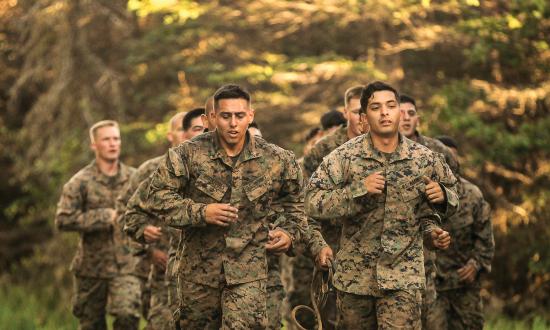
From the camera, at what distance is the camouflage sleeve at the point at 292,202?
7172 mm

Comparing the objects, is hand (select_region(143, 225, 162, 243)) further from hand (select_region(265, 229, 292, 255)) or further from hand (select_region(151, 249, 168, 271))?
hand (select_region(265, 229, 292, 255))

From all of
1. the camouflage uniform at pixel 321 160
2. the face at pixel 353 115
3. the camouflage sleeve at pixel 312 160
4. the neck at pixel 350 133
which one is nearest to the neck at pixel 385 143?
the camouflage uniform at pixel 321 160

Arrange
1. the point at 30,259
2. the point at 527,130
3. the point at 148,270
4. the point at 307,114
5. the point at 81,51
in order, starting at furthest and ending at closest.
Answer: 1. the point at 30,259
2. the point at 81,51
3. the point at 307,114
4. the point at 527,130
5. the point at 148,270

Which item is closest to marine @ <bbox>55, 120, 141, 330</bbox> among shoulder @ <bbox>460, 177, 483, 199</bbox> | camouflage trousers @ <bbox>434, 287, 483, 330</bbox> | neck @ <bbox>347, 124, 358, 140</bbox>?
neck @ <bbox>347, 124, 358, 140</bbox>

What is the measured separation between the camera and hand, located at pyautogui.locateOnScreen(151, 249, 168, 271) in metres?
9.20

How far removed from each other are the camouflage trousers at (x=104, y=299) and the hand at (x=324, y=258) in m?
3.75

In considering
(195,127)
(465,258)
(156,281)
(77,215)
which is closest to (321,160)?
(195,127)

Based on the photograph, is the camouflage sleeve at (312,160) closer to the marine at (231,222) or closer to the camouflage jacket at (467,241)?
the camouflage jacket at (467,241)

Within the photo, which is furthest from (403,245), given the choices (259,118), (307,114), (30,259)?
(30,259)

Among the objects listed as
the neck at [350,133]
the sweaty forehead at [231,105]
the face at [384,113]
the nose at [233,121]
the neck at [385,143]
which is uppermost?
the sweaty forehead at [231,105]

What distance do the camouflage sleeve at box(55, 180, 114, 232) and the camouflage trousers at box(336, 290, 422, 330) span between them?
13.8 ft

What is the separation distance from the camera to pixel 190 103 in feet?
56.1

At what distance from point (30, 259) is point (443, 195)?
15.9m

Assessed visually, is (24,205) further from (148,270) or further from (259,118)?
(148,270)
